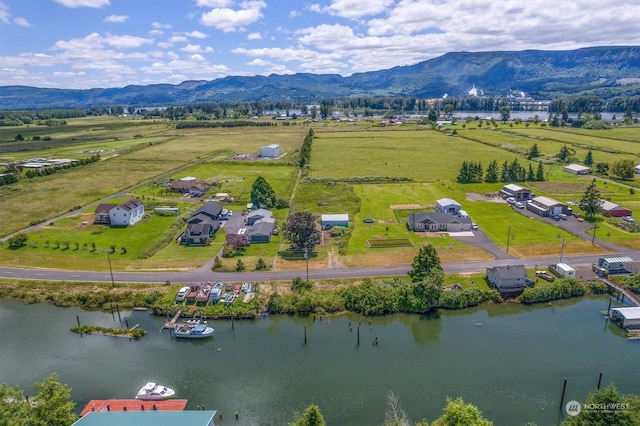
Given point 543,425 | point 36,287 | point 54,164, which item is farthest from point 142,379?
point 54,164

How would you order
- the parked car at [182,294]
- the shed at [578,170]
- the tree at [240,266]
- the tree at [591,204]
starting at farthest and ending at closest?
the shed at [578,170], the tree at [591,204], the tree at [240,266], the parked car at [182,294]

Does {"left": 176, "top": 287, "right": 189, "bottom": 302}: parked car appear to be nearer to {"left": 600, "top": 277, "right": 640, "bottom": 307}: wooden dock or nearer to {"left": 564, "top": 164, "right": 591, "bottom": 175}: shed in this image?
{"left": 600, "top": 277, "right": 640, "bottom": 307}: wooden dock

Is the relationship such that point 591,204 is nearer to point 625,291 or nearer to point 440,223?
point 625,291

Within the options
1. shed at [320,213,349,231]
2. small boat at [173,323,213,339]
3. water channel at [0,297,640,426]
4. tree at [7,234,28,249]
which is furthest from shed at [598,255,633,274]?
tree at [7,234,28,249]

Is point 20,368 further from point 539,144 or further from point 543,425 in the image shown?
point 539,144

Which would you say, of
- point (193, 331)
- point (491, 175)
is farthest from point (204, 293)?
point (491, 175)

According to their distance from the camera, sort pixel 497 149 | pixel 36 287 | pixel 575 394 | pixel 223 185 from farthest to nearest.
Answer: pixel 497 149 → pixel 223 185 → pixel 36 287 → pixel 575 394

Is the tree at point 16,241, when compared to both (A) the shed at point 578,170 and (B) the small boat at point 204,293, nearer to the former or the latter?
(B) the small boat at point 204,293

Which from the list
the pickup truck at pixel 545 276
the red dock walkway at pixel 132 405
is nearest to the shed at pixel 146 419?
the red dock walkway at pixel 132 405
